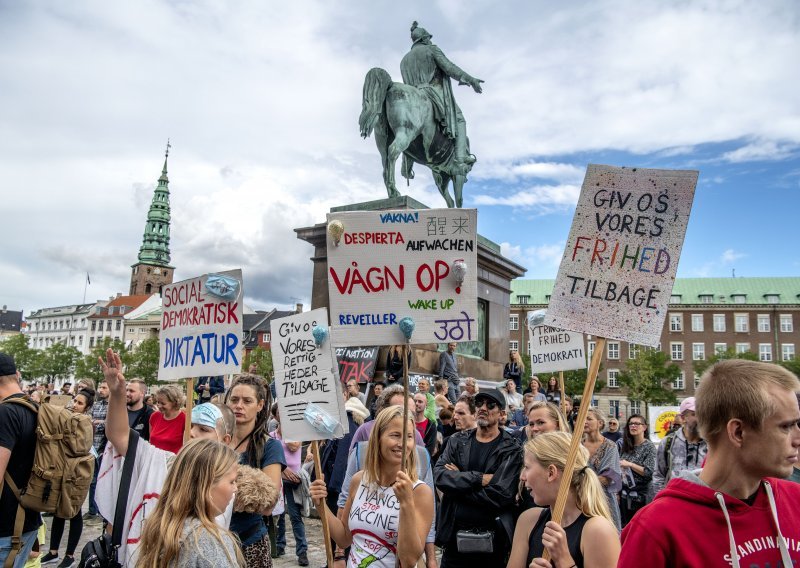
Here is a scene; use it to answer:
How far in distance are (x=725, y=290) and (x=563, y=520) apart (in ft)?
290

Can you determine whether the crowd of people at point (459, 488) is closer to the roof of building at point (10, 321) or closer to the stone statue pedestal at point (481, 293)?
the stone statue pedestal at point (481, 293)

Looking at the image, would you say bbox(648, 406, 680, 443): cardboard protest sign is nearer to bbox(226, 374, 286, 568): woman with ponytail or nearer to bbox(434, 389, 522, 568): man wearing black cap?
bbox(434, 389, 522, 568): man wearing black cap

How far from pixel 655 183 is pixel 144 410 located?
7005mm

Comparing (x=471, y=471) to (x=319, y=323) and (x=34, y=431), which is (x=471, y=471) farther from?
(x=34, y=431)

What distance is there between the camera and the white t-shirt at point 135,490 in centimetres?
365

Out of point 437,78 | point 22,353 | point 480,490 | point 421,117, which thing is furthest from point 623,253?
point 22,353

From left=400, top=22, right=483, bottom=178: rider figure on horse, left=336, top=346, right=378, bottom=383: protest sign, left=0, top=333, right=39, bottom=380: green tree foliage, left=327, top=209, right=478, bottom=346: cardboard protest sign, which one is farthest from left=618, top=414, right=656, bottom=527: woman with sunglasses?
left=0, top=333, right=39, bottom=380: green tree foliage

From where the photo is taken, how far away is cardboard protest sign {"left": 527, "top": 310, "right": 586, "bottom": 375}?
7.87m

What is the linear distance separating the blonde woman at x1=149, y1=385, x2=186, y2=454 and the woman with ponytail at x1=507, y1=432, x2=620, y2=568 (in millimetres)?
3558

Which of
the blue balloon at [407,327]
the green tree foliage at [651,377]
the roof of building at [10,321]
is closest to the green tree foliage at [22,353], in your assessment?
the roof of building at [10,321]

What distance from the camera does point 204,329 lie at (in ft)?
16.4

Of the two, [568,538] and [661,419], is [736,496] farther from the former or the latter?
[661,419]

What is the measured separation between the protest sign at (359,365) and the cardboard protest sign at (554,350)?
4.90 m

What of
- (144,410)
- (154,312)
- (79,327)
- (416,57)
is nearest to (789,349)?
(416,57)
